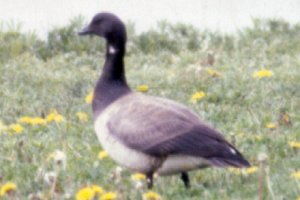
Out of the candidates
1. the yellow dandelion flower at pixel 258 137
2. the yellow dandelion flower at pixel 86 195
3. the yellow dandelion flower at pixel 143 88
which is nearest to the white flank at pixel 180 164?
the yellow dandelion flower at pixel 86 195

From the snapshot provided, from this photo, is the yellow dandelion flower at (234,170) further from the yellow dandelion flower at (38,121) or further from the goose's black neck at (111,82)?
the yellow dandelion flower at (38,121)

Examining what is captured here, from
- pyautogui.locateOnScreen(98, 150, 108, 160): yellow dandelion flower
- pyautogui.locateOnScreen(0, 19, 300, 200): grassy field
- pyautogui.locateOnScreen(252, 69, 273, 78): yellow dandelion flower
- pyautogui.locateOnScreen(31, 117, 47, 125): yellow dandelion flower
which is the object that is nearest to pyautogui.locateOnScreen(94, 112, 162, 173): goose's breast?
pyautogui.locateOnScreen(0, 19, 300, 200): grassy field

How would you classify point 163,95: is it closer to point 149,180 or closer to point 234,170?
point 234,170

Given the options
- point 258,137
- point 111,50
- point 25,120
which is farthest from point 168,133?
point 25,120

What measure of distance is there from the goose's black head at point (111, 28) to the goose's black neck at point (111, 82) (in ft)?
0.06

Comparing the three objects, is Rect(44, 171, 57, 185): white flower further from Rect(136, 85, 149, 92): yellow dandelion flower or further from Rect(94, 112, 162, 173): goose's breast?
Rect(136, 85, 149, 92): yellow dandelion flower

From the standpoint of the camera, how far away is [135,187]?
5.90 meters

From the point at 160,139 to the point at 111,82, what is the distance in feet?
2.71

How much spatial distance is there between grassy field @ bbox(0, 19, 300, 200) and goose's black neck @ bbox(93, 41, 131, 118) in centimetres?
38

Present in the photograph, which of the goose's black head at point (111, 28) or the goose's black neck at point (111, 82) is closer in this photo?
the goose's black neck at point (111, 82)

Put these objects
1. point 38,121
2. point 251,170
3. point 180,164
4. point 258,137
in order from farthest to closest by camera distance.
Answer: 1. point 38,121
2. point 258,137
3. point 251,170
4. point 180,164

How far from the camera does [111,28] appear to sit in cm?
657

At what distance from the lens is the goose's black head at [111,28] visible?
6570mm

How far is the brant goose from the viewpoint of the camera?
5.70m
